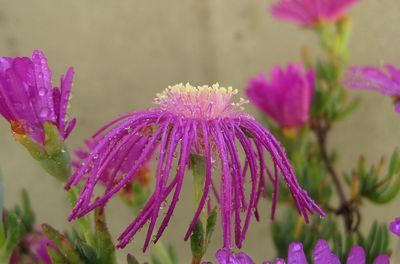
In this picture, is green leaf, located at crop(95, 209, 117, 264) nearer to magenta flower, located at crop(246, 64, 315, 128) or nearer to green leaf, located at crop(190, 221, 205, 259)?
green leaf, located at crop(190, 221, 205, 259)

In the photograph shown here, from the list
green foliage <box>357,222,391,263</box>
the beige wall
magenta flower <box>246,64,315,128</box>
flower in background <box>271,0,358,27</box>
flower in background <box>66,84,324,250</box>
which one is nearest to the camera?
flower in background <box>66,84,324,250</box>

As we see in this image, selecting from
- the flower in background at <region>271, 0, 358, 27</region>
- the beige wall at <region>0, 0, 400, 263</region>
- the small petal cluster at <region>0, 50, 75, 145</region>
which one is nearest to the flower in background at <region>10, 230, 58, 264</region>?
the small petal cluster at <region>0, 50, 75, 145</region>

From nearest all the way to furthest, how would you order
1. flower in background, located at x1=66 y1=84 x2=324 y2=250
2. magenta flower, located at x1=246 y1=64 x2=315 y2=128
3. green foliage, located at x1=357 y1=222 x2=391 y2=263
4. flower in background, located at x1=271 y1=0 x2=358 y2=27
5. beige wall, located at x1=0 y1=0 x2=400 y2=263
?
flower in background, located at x1=66 y1=84 x2=324 y2=250
green foliage, located at x1=357 y1=222 x2=391 y2=263
magenta flower, located at x1=246 y1=64 x2=315 y2=128
flower in background, located at x1=271 y1=0 x2=358 y2=27
beige wall, located at x1=0 y1=0 x2=400 y2=263

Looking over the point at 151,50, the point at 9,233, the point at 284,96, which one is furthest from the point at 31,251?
the point at 151,50

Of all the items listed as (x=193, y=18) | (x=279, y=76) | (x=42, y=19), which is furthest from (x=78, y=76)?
(x=279, y=76)

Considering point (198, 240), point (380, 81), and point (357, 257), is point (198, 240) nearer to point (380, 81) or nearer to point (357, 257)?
point (357, 257)

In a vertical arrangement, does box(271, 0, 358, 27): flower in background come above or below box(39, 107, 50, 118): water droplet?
above

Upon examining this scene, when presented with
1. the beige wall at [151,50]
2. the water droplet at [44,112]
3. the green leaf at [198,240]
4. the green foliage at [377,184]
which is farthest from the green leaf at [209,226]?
the beige wall at [151,50]

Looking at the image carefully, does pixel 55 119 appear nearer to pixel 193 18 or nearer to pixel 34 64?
pixel 34 64
